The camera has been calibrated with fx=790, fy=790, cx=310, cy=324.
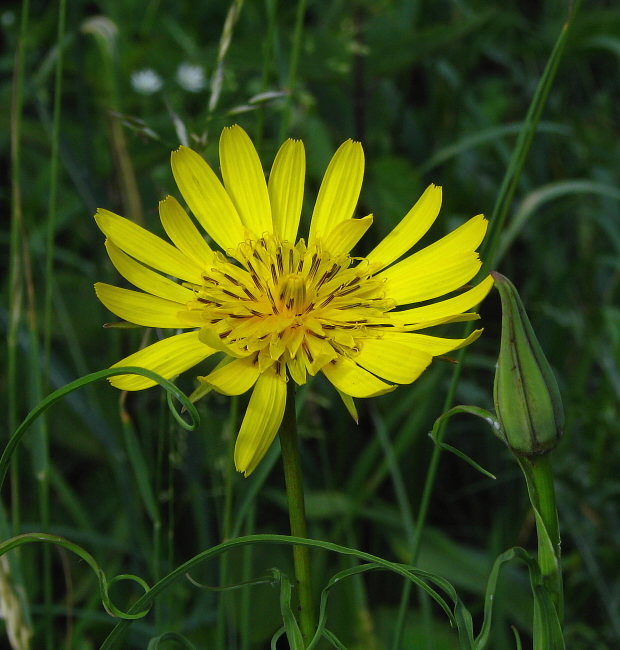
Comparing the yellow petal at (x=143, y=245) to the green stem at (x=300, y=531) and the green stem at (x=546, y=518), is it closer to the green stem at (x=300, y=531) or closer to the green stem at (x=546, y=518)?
the green stem at (x=300, y=531)

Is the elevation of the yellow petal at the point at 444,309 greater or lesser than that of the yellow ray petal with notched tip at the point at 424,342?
greater

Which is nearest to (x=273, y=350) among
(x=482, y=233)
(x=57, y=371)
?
(x=482, y=233)

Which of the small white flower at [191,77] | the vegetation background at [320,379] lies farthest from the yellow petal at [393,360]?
the small white flower at [191,77]

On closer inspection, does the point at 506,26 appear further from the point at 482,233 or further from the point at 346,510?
the point at 482,233

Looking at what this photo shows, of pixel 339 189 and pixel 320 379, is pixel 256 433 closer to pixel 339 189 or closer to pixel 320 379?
pixel 339 189

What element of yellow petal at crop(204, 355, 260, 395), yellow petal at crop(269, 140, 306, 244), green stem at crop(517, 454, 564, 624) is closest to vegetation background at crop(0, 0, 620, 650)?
yellow petal at crop(269, 140, 306, 244)

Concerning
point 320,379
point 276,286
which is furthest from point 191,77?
point 276,286

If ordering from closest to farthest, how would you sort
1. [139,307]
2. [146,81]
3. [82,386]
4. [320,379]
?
[82,386] < [139,307] < [320,379] < [146,81]

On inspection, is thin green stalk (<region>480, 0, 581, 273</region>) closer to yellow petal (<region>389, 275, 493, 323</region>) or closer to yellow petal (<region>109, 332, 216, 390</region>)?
yellow petal (<region>389, 275, 493, 323</region>)
